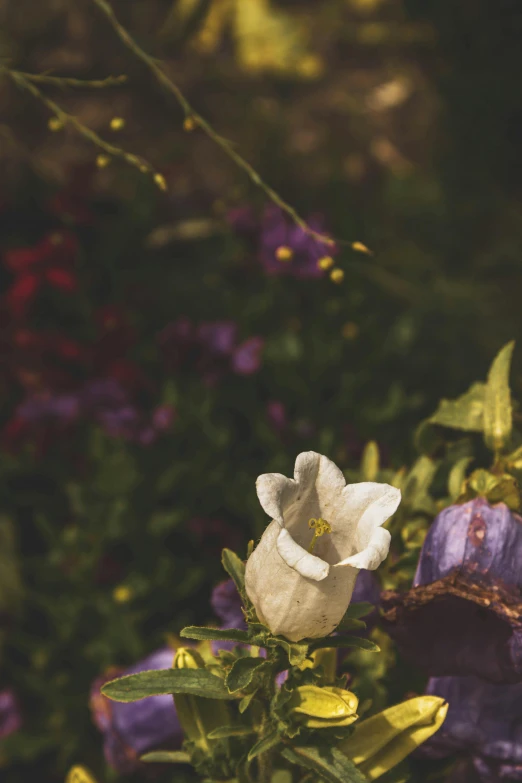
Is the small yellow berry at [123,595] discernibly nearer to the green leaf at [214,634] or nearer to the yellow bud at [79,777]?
the yellow bud at [79,777]

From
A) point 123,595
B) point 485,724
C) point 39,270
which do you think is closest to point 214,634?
point 485,724

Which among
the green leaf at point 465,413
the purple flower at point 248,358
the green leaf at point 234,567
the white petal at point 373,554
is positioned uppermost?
the green leaf at point 465,413

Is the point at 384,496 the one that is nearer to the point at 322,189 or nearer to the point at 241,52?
the point at 322,189

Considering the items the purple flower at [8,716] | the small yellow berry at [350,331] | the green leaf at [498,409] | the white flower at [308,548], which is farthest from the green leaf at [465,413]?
the purple flower at [8,716]

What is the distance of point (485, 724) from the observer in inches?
33.3

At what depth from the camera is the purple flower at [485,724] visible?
846 mm

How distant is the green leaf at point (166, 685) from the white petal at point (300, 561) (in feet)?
0.56

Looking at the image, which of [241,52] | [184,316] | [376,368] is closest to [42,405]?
[184,316]

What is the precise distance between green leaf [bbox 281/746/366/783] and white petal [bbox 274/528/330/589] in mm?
192

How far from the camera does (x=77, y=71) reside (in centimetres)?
334

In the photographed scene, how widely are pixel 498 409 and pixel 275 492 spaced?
340mm

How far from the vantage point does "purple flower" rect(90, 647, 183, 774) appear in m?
1.09

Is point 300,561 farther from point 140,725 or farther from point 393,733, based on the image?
point 140,725

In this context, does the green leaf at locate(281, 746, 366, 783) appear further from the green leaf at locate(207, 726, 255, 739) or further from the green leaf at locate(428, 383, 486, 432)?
the green leaf at locate(428, 383, 486, 432)
